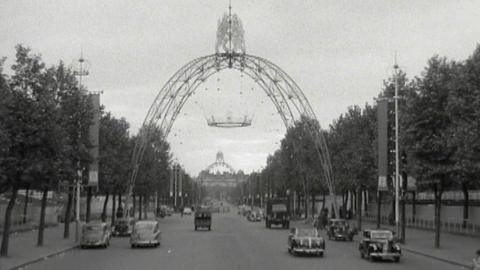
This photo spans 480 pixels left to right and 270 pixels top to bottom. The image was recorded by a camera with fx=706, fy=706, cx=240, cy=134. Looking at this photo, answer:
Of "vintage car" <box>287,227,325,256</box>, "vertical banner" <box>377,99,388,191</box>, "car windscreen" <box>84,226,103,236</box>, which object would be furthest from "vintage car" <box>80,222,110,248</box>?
"vertical banner" <box>377,99,388,191</box>

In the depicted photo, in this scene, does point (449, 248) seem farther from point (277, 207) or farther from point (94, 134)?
point (277, 207)

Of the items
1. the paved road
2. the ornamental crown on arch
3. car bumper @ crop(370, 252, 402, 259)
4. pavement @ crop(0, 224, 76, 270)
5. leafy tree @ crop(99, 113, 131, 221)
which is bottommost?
pavement @ crop(0, 224, 76, 270)

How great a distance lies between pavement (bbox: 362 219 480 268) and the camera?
35219 millimetres

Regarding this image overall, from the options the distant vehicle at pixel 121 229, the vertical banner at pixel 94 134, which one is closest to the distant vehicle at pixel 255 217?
the distant vehicle at pixel 121 229

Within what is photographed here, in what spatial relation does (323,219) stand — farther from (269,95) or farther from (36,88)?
(36,88)

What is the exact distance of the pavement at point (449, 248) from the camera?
1387 inches

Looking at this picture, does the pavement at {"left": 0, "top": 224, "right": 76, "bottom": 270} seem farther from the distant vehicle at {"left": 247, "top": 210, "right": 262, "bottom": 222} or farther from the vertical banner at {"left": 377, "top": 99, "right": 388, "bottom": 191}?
the distant vehicle at {"left": 247, "top": 210, "right": 262, "bottom": 222}

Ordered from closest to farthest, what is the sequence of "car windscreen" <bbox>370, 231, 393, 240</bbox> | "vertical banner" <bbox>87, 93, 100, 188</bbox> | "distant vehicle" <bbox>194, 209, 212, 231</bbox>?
"car windscreen" <bbox>370, 231, 393, 240</bbox> → "vertical banner" <bbox>87, 93, 100, 188</bbox> → "distant vehicle" <bbox>194, 209, 212, 231</bbox>

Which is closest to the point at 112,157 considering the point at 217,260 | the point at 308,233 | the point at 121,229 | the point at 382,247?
the point at 121,229

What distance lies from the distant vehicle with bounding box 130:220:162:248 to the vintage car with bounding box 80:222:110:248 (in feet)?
5.93

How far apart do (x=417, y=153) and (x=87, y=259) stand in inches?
823

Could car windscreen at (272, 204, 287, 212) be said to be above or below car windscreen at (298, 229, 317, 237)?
above

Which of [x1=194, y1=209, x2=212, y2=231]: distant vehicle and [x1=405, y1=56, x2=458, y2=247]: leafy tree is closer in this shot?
[x1=405, y1=56, x2=458, y2=247]: leafy tree

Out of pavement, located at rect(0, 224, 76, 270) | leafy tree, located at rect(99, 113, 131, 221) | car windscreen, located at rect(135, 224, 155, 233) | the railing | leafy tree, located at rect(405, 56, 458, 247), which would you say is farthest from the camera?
leafy tree, located at rect(99, 113, 131, 221)
